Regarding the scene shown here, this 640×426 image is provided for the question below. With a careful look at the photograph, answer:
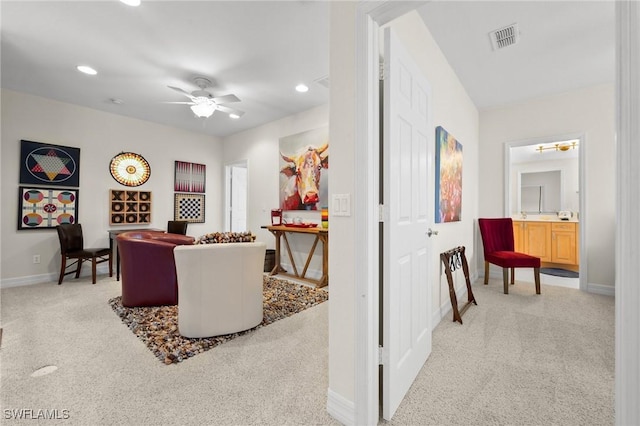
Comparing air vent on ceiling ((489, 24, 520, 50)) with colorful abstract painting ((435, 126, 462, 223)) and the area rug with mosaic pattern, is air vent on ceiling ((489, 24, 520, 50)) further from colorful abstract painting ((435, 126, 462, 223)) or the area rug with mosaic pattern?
the area rug with mosaic pattern

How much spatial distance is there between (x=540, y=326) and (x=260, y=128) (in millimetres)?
5057

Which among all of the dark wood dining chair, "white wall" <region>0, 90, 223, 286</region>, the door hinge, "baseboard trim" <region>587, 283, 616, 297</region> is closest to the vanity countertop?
"baseboard trim" <region>587, 283, 616, 297</region>

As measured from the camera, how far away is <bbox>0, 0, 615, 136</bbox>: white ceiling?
2246 mm

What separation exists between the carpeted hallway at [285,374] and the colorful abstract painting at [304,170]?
2.10 metres

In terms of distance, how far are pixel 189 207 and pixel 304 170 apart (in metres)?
2.76

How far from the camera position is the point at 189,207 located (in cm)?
557

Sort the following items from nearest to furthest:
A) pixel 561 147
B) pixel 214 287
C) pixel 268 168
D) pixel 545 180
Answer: pixel 214 287 < pixel 268 168 < pixel 561 147 < pixel 545 180

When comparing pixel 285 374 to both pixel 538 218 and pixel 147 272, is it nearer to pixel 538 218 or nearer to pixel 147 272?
pixel 147 272

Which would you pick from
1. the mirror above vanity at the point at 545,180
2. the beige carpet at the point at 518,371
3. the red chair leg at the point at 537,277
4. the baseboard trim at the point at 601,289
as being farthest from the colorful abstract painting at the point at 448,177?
the mirror above vanity at the point at 545,180

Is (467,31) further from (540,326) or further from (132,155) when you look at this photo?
(132,155)

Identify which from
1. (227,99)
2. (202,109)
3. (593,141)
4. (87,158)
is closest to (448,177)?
(593,141)

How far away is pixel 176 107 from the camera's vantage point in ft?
14.1

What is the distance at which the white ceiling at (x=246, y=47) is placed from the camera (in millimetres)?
2246

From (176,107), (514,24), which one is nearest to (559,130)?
(514,24)
